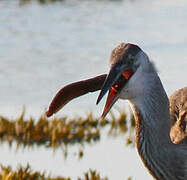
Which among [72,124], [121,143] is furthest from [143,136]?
[72,124]

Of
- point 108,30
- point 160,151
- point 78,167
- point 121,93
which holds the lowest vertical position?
point 108,30

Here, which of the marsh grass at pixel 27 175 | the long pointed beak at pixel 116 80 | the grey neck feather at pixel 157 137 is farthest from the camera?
the marsh grass at pixel 27 175

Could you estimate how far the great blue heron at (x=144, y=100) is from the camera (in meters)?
5.79

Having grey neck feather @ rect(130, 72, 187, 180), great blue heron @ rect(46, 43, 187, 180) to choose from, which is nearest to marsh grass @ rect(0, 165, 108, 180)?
great blue heron @ rect(46, 43, 187, 180)

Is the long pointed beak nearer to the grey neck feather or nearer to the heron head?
the heron head

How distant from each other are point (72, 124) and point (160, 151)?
4171mm

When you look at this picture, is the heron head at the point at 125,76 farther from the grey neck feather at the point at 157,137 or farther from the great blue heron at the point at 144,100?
the grey neck feather at the point at 157,137

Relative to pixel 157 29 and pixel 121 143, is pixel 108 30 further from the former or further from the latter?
pixel 121 143

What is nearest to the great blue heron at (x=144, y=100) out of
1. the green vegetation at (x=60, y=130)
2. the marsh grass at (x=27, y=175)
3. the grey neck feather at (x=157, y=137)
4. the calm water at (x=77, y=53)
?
the grey neck feather at (x=157, y=137)

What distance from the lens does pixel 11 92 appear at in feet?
38.0

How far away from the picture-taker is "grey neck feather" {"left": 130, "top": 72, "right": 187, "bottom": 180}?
5.93m

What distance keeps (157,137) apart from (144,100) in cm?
39

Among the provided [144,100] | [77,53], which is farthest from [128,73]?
[77,53]

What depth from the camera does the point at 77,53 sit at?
14102 mm
